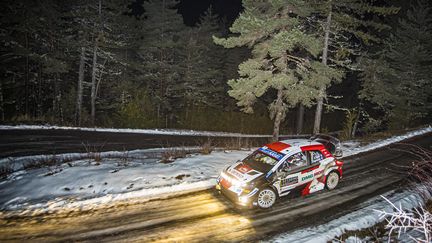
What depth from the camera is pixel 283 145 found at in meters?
9.89

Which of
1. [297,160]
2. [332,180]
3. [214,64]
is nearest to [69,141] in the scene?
[297,160]

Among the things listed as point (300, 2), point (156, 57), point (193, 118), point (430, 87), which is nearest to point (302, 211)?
point (300, 2)

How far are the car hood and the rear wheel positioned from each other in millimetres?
518

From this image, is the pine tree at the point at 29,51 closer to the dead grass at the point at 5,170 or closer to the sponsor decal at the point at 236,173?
the dead grass at the point at 5,170

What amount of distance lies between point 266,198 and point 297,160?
5.54 ft

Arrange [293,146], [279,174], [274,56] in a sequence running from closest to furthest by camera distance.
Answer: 1. [279,174]
2. [293,146]
3. [274,56]

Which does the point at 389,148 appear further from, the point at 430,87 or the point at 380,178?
the point at 430,87

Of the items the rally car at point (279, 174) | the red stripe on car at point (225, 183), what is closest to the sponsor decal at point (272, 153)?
the rally car at point (279, 174)

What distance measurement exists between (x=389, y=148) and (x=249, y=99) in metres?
8.82

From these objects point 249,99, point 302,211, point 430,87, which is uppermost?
point 430,87

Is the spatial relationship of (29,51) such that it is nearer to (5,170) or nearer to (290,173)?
(5,170)

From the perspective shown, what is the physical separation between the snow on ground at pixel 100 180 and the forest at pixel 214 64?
615cm

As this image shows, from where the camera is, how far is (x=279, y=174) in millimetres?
8828

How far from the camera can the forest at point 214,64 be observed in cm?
1575
